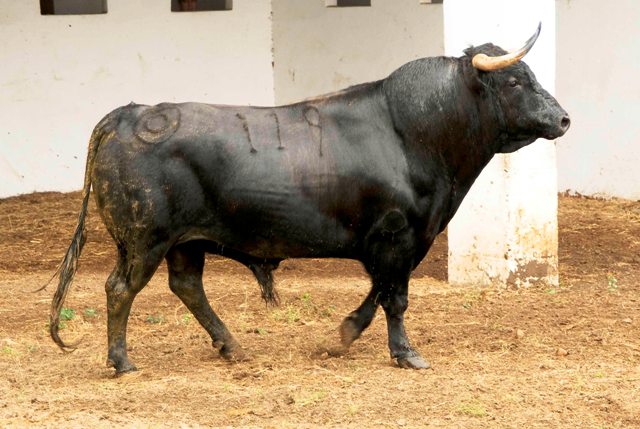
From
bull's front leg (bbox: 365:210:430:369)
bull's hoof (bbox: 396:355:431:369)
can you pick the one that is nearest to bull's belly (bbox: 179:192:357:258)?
bull's front leg (bbox: 365:210:430:369)

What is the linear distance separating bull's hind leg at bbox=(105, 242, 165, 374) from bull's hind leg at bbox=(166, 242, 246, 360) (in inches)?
12.3

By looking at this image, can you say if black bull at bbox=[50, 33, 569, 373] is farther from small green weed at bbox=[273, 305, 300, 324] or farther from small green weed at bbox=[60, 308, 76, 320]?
small green weed at bbox=[60, 308, 76, 320]

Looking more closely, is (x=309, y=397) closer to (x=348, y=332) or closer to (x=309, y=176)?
(x=348, y=332)

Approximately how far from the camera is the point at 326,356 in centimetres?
771

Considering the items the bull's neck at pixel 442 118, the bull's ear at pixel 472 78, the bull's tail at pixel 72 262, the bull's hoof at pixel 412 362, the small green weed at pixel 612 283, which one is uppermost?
the bull's ear at pixel 472 78

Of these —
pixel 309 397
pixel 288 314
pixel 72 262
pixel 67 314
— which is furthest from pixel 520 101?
pixel 67 314

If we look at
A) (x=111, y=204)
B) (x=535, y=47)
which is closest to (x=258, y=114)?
(x=111, y=204)

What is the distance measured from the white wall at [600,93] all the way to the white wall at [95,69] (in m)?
3.12

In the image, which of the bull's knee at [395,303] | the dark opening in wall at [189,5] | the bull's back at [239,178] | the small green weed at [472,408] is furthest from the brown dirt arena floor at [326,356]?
the dark opening in wall at [189,5]

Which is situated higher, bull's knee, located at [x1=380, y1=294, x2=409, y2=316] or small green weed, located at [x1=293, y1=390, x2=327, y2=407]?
bull's knee, located at [x1=380, y1=294, x2=409, y2=316]

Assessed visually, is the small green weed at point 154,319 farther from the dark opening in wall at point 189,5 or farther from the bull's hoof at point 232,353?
the dark opening in wall at point 189,5

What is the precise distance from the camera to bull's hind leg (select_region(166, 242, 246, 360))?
7.48 meters

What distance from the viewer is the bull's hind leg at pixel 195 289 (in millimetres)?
7484

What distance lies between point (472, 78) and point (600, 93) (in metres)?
5.91
